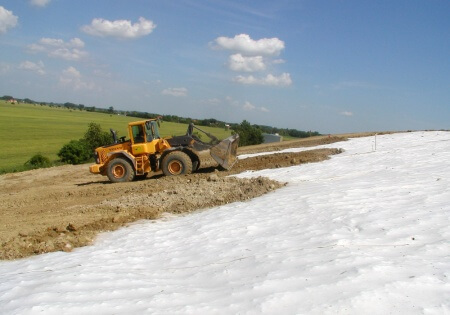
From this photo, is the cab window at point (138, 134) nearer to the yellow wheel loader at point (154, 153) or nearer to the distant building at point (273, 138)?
the yellow wheel loader at point (154, 153)

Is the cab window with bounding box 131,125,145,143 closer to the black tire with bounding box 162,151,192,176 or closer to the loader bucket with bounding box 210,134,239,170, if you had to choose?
the black tire with bounding box 162,151,192,176

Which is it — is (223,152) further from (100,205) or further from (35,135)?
(35,135)

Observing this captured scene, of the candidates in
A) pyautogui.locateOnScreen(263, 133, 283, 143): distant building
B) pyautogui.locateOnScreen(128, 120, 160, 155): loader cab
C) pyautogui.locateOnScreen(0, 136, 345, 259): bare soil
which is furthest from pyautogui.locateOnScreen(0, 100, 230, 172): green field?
pyautogui.locateOnScreen(0, 136, 345, 259): bare soil

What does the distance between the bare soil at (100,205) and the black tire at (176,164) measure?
18.8 inches

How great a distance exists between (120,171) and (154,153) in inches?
59.4

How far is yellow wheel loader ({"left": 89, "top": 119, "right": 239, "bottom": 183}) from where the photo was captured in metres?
14.1

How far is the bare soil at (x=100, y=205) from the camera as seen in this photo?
7.68 meters

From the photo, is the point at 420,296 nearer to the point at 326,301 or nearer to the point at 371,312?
the point at 371,312

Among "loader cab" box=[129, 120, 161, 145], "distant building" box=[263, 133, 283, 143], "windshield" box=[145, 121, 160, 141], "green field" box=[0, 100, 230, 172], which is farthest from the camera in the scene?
"distant building" box=[263, 133, 283, 143]

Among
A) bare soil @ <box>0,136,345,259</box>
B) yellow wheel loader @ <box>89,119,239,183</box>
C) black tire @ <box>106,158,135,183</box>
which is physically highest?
yellow wheel loader @ <box>89,119,239,183</box>

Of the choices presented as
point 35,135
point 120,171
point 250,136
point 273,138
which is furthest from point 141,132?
point 35,135

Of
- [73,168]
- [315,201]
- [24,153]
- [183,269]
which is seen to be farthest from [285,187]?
[24,153]

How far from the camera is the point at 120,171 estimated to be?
14.9m

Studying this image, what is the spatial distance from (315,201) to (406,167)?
4339 millimetres
